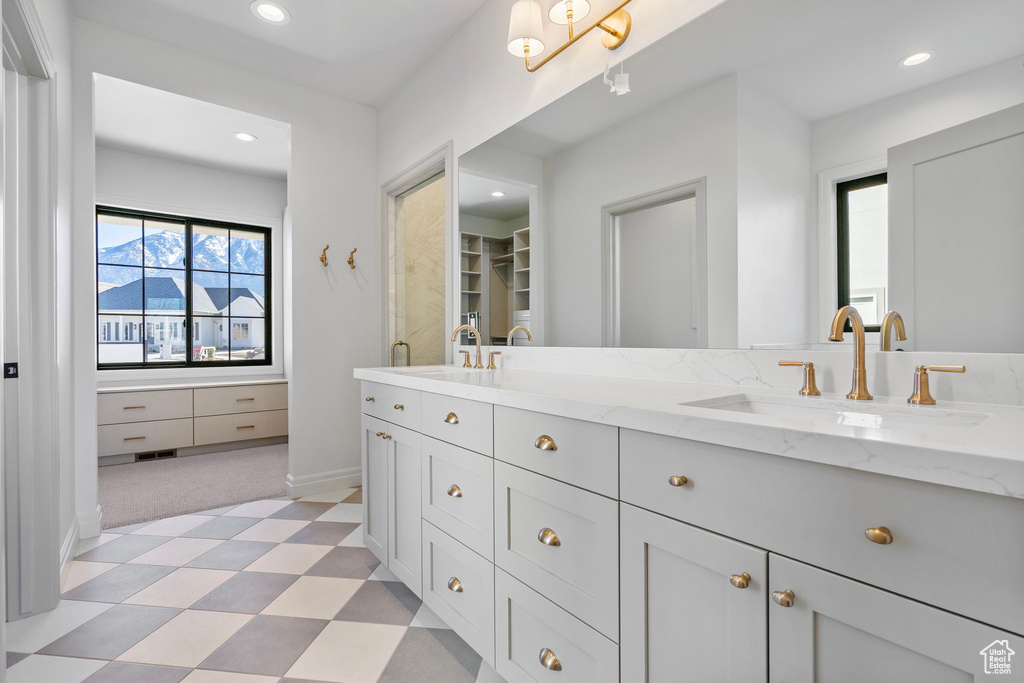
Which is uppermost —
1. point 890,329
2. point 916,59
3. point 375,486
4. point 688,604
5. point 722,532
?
point 916,59

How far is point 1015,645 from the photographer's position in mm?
541

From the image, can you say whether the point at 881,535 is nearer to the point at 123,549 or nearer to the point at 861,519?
the point at 861,519

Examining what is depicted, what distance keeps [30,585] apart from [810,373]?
2.62 meters

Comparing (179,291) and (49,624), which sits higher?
(179,291)

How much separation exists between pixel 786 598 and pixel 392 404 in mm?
1489

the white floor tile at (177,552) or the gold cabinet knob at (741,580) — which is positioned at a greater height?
the gold cabinet knob at (741,580)

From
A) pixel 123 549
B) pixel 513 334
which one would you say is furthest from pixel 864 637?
pixel 123 549

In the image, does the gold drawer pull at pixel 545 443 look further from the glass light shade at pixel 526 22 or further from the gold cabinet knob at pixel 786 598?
the glass light shade at pixel 526 22

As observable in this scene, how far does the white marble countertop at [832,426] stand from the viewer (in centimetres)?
57

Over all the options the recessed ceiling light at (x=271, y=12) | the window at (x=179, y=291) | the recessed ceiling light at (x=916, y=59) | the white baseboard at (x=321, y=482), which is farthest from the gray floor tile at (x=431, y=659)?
the window at (x=179, y=291)

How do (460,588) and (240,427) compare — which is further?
(240,427)

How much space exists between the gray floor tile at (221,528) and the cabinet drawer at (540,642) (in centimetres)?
181

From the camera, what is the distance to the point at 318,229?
3170 mm

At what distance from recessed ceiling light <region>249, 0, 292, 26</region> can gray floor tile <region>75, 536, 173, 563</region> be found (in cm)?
267
